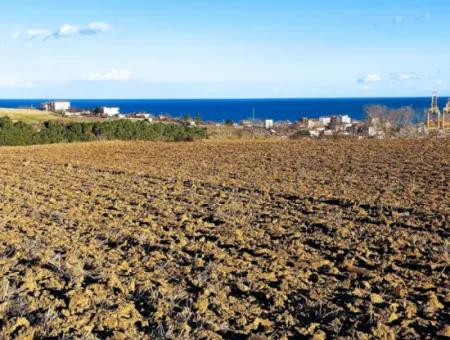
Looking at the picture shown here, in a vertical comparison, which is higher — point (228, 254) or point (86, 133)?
point (86, 133)

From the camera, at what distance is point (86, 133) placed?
30188 mm

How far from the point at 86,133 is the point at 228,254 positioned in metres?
24.0

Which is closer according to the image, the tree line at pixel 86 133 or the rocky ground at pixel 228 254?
the rocky ground at pixel 228 254

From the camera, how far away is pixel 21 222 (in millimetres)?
9320

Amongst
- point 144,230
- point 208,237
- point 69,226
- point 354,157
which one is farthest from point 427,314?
point 354,157

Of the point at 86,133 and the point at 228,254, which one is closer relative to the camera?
the point at 228,254

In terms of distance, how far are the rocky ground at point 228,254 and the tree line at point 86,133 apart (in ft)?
49.4

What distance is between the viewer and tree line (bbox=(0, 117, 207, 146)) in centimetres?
2912

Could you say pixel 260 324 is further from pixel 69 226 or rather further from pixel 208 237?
pixel 69 226

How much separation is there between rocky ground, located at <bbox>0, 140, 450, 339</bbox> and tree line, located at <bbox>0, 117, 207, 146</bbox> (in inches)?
593

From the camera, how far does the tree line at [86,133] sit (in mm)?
29125

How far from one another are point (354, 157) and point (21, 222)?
35.3ft

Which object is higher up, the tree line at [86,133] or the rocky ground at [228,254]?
the tree line at [86,133]

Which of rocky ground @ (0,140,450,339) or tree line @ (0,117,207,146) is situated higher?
tree line @ (0,117,207,146)
